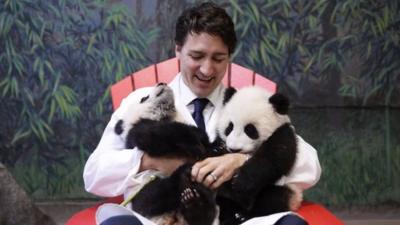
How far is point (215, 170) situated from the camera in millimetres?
1454

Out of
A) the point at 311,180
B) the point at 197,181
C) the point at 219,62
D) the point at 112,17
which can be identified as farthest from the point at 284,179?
the point at 112,17

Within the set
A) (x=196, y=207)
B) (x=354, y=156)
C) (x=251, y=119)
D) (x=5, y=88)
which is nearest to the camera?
(x=196, y=207)

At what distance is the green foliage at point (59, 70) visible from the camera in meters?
2.85

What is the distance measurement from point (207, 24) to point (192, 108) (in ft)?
0.97

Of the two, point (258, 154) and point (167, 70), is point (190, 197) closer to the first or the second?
point (258, 154)

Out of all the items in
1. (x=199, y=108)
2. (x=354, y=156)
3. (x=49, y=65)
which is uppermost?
(x=199, y=108)

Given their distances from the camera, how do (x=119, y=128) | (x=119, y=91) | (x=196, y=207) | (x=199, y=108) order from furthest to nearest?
(x=119, y=91) → (x=199, y=108) → (x=119, y=128) → (x=196, y=207)

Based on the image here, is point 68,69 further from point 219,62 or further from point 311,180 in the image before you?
point 311,180

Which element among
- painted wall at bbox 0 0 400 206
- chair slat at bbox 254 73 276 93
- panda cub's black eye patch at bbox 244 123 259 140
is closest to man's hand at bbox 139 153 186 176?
panda cub's black eye patch at bbox 244 123 259 140

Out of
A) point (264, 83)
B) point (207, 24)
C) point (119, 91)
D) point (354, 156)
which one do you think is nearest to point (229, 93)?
point (207, 24)

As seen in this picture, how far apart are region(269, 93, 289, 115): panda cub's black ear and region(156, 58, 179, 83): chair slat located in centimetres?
71

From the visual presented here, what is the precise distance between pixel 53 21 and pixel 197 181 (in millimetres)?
1768

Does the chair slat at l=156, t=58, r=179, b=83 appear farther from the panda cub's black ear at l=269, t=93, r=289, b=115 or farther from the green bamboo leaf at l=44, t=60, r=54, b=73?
the green bamboo leaf at l=44, t=60, r=54, b=73

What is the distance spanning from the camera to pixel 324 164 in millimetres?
3021
